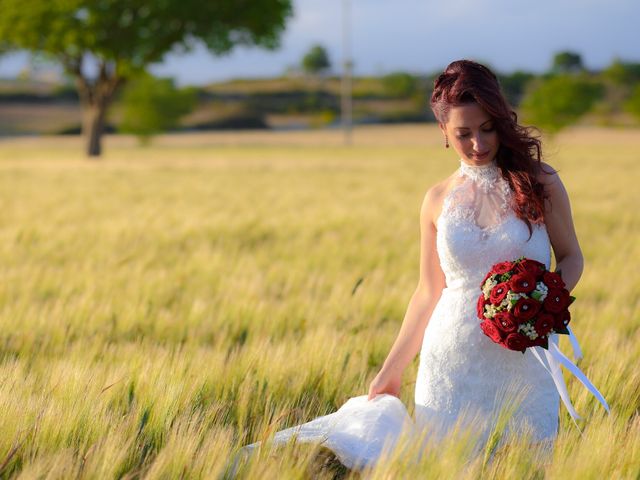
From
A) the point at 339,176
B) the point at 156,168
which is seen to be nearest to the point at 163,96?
the point at 156,168

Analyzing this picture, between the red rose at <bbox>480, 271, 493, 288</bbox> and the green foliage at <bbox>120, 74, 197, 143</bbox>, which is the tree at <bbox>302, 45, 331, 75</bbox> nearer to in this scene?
the green foliage at <bbox>120, 74, 197, 143</bbox>

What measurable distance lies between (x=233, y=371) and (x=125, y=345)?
107cm

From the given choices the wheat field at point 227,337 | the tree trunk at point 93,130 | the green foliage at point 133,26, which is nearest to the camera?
the wheat field at point 227,337

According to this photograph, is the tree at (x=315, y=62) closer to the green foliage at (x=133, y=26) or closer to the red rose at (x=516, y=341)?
the green foliage at (x=133, y=26)

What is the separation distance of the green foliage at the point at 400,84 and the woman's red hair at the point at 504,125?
116m

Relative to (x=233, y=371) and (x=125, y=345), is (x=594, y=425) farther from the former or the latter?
(x=125, y=345)

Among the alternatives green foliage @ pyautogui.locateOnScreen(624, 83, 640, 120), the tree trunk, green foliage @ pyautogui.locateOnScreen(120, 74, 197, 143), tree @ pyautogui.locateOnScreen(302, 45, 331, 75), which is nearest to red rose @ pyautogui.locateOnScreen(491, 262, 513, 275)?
the tree trunk

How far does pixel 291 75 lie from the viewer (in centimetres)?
15462

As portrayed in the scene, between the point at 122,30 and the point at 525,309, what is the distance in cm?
2985

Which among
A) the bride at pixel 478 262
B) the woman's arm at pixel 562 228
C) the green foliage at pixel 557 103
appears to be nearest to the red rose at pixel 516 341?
the bride at pixel 478 262

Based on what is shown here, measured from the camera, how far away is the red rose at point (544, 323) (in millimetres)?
2371

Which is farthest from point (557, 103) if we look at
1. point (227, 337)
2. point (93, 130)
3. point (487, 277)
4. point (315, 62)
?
point (315, 62)

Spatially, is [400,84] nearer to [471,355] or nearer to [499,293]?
[471,355]

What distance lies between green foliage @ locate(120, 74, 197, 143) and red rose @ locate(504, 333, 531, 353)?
53150 mm
